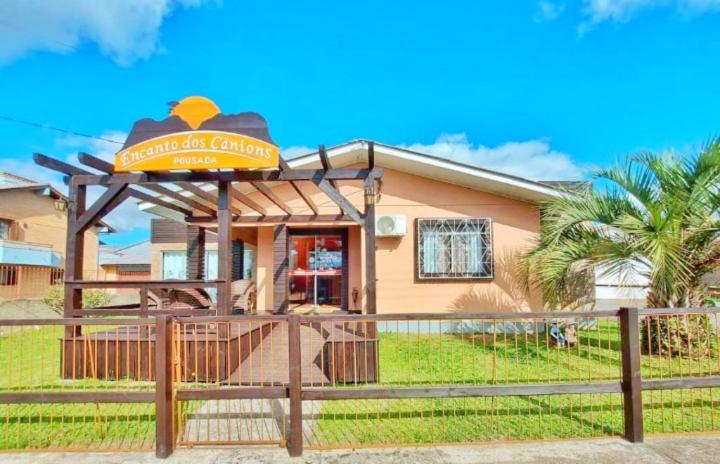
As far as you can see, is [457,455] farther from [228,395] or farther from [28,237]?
[28,237]

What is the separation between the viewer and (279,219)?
8.84 m

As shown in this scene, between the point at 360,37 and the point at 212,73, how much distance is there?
578cm

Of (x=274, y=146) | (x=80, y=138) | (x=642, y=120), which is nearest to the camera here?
(x=274, y=146)

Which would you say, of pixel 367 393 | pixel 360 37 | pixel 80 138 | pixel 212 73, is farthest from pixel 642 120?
pixel 80 138

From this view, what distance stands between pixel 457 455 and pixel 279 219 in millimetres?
6548

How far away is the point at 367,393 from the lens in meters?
3.21

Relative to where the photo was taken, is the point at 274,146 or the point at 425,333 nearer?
the point at 274,146

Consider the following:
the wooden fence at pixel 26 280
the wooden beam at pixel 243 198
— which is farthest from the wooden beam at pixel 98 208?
the wooden fence at pixel 26 280

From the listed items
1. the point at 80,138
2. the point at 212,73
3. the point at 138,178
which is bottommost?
the point at 138,178

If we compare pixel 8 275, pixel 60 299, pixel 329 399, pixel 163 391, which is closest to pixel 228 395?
pixel 163 391

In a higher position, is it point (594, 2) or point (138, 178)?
point (594, 2)

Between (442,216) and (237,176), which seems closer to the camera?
(237,176)

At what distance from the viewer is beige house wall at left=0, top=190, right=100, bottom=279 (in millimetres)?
19922

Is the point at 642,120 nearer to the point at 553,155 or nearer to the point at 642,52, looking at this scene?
the point at 642,52
